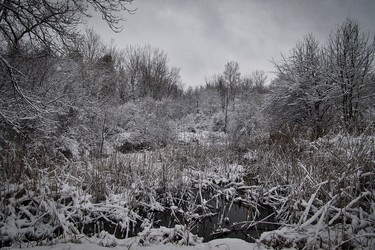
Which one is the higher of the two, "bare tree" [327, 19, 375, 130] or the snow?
"bare tree" [327, 19, 375, 130]

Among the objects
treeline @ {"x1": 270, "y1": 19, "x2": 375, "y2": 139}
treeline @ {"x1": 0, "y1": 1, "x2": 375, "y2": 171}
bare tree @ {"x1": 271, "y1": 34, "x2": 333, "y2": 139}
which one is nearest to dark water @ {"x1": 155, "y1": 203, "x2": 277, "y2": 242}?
treeline @ {"x1": 0, "y1": 1, "x2": 375, "y2": 171}

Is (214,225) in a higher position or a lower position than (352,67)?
lower

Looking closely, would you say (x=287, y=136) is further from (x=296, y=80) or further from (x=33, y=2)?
(x=33, y=2)

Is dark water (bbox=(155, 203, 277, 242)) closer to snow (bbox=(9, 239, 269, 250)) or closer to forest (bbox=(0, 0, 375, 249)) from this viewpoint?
forest (bbox=(0, 0, 375, 249))

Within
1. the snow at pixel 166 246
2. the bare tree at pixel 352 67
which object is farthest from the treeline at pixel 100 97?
the snow at pixel 166 246

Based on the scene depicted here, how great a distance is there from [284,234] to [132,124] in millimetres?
13146

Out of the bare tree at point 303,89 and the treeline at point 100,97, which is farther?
the bare tree at point 303,89

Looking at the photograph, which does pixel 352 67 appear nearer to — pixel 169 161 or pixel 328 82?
pixel 328 82

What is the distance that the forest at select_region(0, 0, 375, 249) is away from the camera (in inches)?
121

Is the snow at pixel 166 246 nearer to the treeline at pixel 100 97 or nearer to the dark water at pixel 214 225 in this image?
the dark water at pixel 214 225

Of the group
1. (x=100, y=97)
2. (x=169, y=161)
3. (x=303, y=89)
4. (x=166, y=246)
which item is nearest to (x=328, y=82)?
(x=303, y=89)

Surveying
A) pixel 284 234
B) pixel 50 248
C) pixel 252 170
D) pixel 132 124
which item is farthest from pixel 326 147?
pixel 132 124

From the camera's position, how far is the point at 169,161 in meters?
5.91

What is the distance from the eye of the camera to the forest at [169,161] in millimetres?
3064
